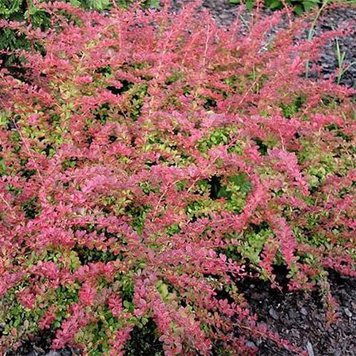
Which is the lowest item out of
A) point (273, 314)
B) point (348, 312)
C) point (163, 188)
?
point (348, 312)

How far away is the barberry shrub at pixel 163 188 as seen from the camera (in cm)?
201

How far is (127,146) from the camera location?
251cm

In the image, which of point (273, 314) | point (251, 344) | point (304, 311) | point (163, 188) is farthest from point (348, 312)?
point (163, 188)

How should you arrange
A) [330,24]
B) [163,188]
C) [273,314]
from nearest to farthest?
[163,188] → [273,314] → [330,24]

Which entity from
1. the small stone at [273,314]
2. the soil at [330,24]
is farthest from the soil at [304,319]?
the soil at [330,24]

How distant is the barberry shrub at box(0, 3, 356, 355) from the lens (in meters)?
2.01

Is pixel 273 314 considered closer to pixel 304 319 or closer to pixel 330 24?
pixel 304 319

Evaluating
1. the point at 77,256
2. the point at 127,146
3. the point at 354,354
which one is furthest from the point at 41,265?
the point at 354,354

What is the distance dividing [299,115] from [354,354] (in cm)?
117

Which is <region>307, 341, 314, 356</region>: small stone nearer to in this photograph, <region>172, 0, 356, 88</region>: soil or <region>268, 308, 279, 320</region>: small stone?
<region>268, 308, 279, 320</region>: small stone

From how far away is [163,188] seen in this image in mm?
2236

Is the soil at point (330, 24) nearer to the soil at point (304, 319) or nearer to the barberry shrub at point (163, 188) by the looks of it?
the barberry shrub at point (163, 188)

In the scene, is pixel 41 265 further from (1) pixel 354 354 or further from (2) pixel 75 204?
(1) pixel 354 354

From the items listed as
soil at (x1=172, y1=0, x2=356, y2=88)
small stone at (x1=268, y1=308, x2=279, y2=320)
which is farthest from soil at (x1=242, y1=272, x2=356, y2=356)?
soil at (x1=172, y1=0, x2=356, y2=88)
